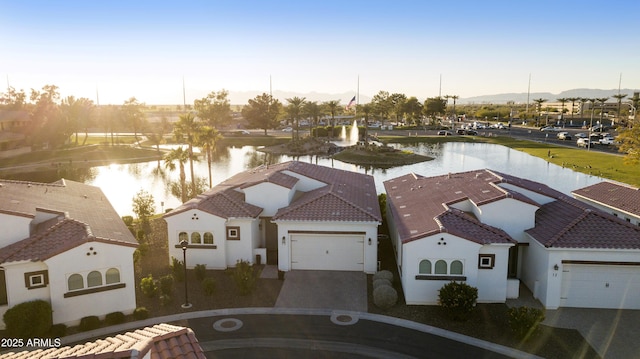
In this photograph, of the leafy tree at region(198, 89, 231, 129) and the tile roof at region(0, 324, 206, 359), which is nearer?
the tile roof at region(0, 324, 206, 359)

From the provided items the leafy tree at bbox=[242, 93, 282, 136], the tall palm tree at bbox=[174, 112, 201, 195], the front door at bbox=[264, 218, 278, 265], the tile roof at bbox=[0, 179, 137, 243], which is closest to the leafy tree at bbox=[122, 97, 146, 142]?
the leafy tree at bbox=[242, 93, 282, 136]

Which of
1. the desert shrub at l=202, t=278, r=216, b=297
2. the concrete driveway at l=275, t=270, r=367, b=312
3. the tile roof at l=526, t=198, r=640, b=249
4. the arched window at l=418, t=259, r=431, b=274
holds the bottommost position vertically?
the concrete driveway at l=275, t=270, r=367, b=312

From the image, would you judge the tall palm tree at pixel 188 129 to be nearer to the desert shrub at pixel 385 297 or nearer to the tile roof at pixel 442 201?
the tile roof at pixel 442 201

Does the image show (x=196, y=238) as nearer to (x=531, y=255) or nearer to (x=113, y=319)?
(x=113, y=319)

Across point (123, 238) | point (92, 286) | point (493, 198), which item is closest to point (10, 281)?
point (92, 286)

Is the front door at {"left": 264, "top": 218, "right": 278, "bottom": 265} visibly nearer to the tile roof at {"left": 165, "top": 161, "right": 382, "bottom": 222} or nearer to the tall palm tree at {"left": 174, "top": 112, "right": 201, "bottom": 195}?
the tile roof at {"left": 165, "top": 161, "right": 382, "bottom": 222}

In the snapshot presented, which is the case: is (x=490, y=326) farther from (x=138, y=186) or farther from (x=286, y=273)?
(x=138, y=186)

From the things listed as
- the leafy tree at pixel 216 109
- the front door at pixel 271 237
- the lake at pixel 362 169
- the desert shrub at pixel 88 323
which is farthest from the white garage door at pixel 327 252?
the leafy tree at pixel 216 109

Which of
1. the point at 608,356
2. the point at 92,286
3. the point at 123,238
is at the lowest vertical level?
the point at 608,356

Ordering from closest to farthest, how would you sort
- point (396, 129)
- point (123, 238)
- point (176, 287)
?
point (123, 238)
point (176, 287)
point (396, 129)
